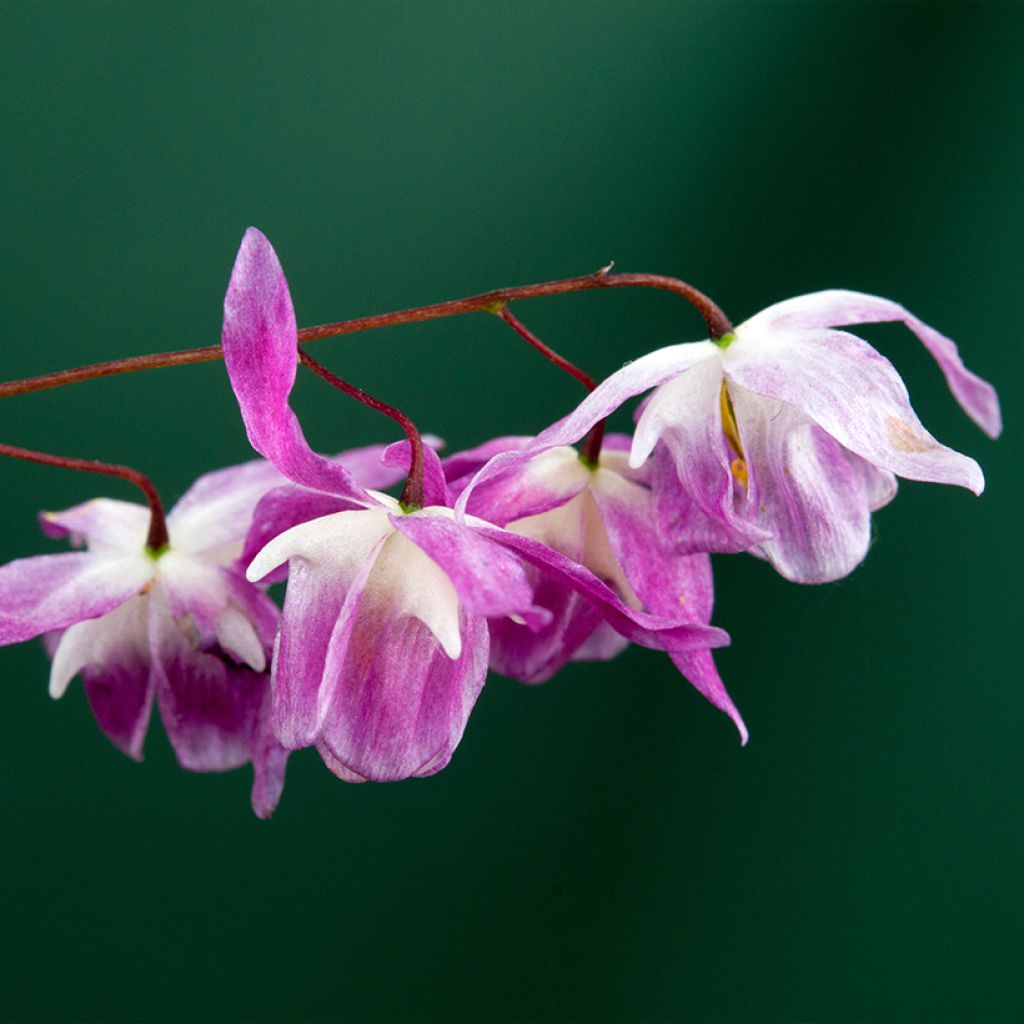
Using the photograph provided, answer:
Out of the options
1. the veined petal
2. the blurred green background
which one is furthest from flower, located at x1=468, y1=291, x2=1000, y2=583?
the blurred green background

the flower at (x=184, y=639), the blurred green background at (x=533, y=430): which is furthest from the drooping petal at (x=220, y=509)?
the blurred green background at (x=533, y=430)

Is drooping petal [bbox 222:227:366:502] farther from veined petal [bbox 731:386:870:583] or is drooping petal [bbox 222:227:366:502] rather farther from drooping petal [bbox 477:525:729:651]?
veined petal [bbox 731:386:870:583]

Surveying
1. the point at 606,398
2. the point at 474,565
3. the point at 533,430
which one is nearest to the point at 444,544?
the point at 474,565

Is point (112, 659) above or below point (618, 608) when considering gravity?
below

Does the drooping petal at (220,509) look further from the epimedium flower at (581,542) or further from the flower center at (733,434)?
the flower center at (733,434)

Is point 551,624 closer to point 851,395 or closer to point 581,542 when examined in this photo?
point 581,542

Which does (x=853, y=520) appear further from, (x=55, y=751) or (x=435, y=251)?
(x=55, y=751)
